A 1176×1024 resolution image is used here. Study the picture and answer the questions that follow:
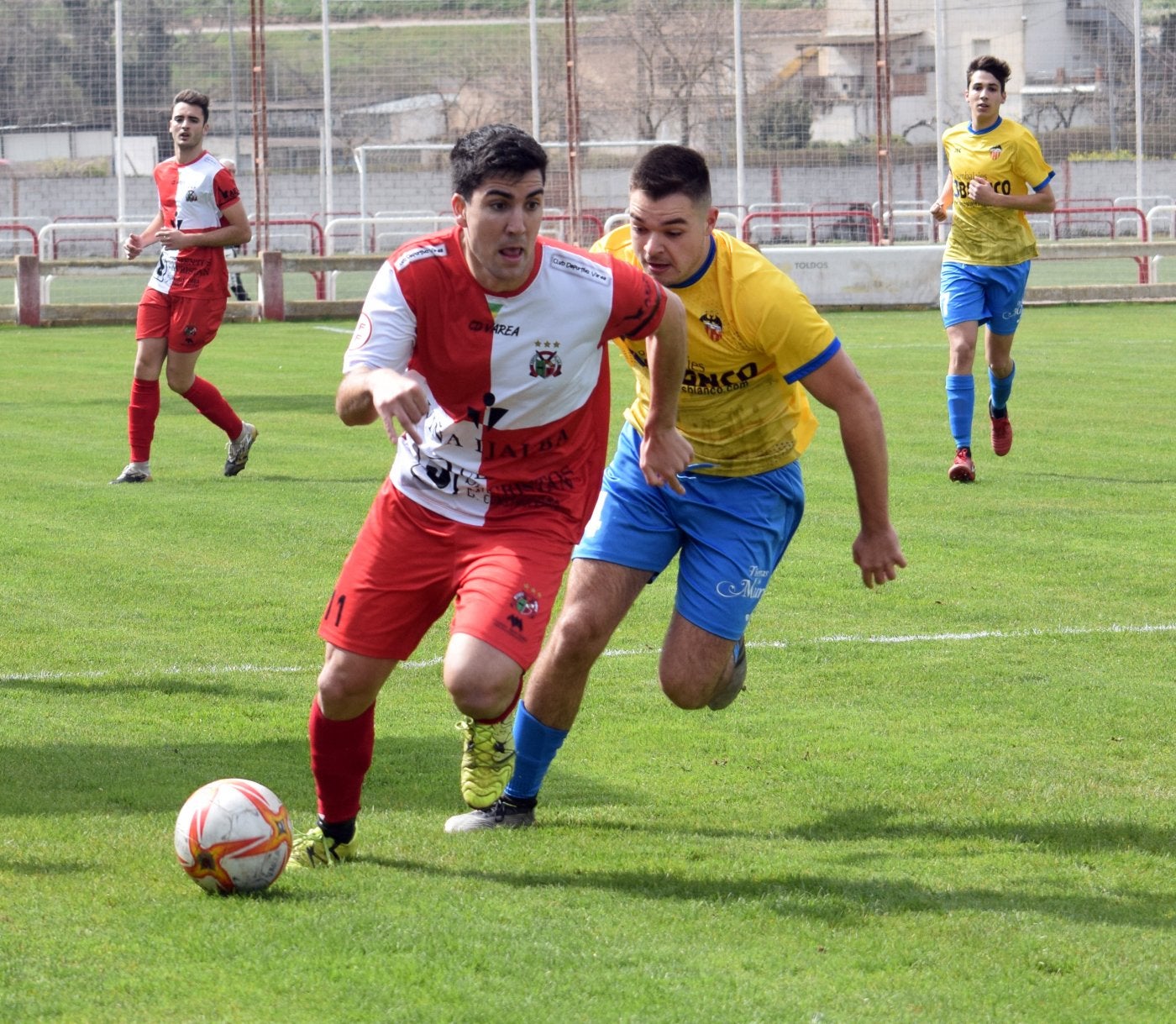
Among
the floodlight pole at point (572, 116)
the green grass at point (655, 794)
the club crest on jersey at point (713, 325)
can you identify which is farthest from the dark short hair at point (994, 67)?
the floodlight pole at point (572, 116)

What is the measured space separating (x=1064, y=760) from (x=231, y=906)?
2.64 metres

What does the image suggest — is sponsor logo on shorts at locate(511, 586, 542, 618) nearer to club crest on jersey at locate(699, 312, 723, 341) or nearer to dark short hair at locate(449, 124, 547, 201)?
dark short hair at locate(449, 124, 547, 201)

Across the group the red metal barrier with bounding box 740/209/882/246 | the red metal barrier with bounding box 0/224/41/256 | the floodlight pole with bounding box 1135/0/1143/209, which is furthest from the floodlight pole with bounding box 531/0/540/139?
the floodlight pole with bounding box 1135/0/1143/209

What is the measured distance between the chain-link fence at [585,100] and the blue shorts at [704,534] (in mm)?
28900

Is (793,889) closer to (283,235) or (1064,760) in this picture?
(1064,760)

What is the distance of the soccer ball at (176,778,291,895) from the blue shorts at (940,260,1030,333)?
8.06 m

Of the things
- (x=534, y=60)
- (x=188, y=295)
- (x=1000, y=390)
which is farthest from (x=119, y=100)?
(x=1000, y=390)

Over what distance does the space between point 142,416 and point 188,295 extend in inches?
32.8

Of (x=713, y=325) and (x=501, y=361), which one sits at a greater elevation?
(x=713, y=325)

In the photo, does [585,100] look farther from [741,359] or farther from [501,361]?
[501,361]

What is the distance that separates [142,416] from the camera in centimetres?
1141

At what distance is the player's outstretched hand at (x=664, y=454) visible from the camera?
493cm

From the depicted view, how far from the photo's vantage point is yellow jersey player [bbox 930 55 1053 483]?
1159cm

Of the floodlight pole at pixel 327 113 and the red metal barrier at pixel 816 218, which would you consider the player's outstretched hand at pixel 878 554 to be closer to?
the red metal barrier at pixel 816 218
